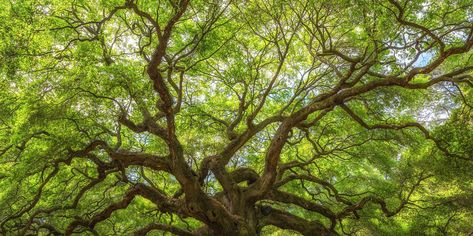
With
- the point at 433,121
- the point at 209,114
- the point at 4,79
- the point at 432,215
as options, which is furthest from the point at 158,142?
the point at 432,215

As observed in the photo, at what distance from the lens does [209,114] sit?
1056cm

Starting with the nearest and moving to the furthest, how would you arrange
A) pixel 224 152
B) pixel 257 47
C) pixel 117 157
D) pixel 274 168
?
1. pixel 117 157
2. pixel 274 168
3. pixel 224 152
4. pixel 257 47

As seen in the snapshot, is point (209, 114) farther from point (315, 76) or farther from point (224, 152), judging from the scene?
point (315, 76)

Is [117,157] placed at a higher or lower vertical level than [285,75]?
lower

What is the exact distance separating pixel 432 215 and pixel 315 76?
6.04 m

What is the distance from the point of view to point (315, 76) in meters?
10.3

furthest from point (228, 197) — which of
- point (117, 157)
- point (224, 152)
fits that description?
point (117, 157)

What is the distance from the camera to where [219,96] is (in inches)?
444

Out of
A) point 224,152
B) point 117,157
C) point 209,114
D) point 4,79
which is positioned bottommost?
point 117,157

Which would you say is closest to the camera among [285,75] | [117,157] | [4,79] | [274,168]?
[117,157]

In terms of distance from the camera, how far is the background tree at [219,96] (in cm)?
696

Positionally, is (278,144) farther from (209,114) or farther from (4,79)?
(4,79)

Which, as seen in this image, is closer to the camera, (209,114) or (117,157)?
(117,157)

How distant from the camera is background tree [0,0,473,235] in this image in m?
6.96
